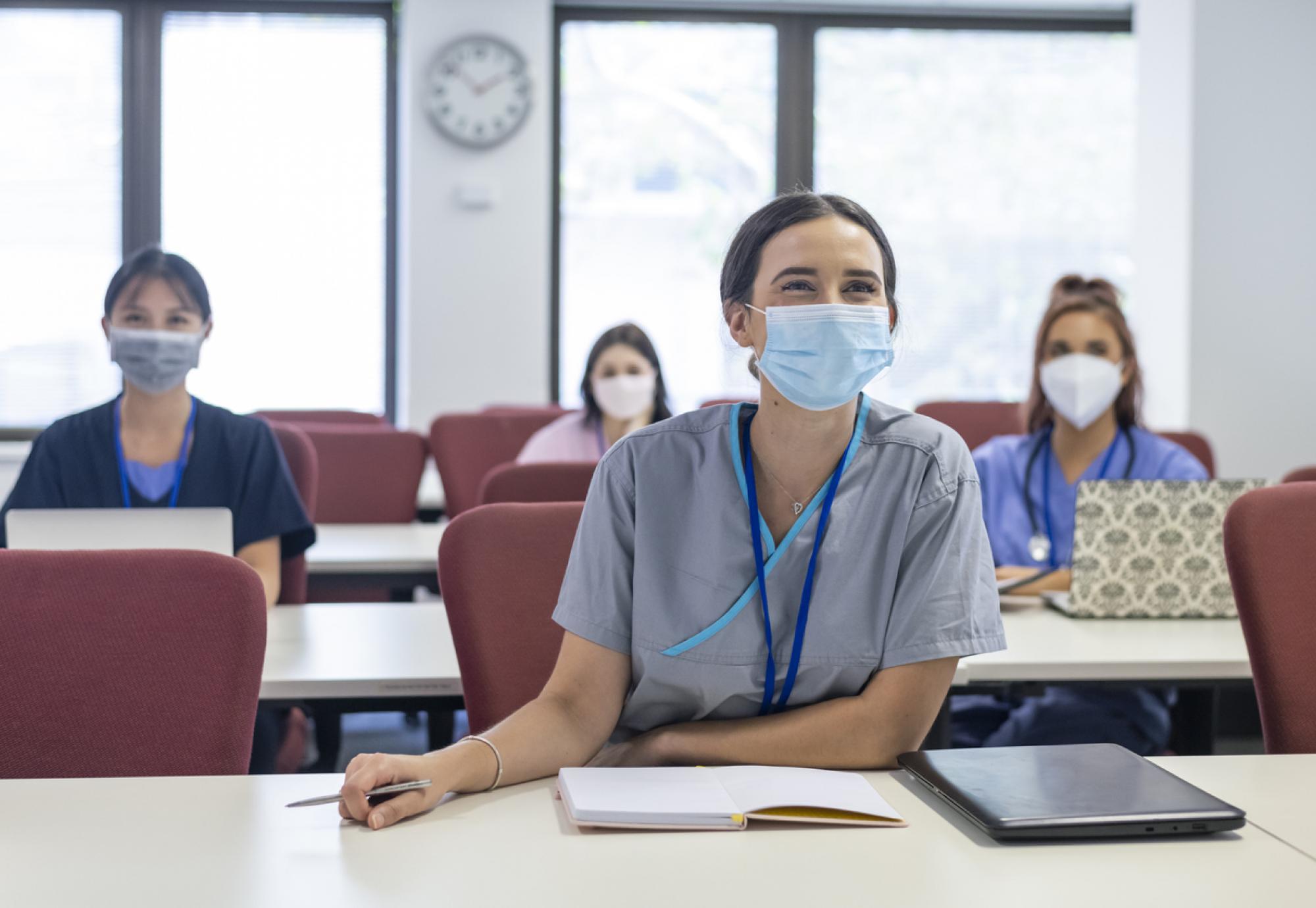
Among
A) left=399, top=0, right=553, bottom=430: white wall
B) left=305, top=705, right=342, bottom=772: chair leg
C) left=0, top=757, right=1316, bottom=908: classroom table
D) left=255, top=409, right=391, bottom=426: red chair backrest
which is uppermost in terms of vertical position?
left=399, top=0, right=553, bottom=430: white wall

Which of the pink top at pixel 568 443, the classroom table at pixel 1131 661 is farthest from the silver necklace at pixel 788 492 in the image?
the pink top at pixel 568 443

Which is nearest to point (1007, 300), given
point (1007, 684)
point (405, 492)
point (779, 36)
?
point (779, 36)

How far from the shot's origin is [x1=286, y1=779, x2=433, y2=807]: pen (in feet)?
3.80

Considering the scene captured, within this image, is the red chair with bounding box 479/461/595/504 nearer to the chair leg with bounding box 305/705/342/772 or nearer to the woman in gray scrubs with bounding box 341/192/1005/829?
the chair leg with bounding box 305/705/342/772

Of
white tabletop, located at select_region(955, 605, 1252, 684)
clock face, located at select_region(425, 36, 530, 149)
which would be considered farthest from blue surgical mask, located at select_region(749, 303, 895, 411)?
clock face, located at select_region(425, 36, 530, 149)

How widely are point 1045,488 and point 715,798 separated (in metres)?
1.81

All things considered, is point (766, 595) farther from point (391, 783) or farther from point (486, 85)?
point (486, 85)

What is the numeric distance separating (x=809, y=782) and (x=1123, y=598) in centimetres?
125

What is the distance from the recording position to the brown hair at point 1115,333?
2.85m

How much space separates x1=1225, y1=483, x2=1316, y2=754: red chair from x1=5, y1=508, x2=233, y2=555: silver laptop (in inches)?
57.2

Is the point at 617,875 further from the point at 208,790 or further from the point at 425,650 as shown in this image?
the point at 425,650

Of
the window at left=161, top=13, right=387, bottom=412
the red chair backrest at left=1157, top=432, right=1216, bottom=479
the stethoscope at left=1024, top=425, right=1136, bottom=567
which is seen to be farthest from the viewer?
the window at left=161, top=13, right=387, bottom=412

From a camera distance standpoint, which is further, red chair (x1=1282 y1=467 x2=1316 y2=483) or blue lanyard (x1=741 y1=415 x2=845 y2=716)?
red chair (x1=1282 y1=467 x2=1316 y2=483)

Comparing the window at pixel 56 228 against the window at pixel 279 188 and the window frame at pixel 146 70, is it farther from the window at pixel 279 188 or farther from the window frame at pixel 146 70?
the window at pixel 279 188
